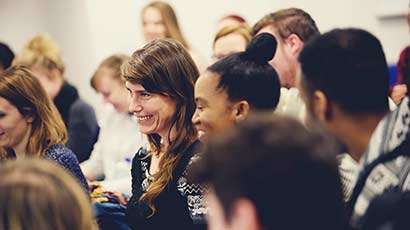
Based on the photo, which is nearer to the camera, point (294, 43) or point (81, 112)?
point (294, 43)

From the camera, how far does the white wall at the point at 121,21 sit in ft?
18.1

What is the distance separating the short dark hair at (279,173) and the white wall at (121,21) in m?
3.92

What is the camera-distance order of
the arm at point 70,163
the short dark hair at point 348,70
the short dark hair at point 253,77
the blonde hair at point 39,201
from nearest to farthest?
1. the blonde hair at point 39,201
2. the short dark hair at point 348,70
3. the short dark hair at point 253,77
4. the arm at point 70,163

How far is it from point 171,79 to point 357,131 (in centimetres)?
100

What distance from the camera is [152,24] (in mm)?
5383

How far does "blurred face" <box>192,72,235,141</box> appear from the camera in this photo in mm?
2799

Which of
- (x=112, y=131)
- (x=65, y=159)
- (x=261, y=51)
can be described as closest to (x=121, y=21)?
(x=112, y=131)

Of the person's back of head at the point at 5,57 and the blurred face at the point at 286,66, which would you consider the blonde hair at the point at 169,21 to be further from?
the blurred face at the point at 286,66

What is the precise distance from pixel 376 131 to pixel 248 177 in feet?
2.17

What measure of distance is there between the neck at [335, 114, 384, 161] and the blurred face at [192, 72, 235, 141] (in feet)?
2.07

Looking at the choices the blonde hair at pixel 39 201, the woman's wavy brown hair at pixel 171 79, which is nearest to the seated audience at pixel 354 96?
the blonde hair at pixel 39 201

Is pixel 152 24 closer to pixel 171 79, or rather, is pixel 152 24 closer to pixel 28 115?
pixel 28 115

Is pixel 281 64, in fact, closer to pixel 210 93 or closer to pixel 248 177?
pixel 210 93

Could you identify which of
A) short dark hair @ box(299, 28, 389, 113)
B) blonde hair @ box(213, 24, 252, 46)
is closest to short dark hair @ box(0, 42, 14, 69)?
blonde hair @ box(213, 24, 252, 46)
